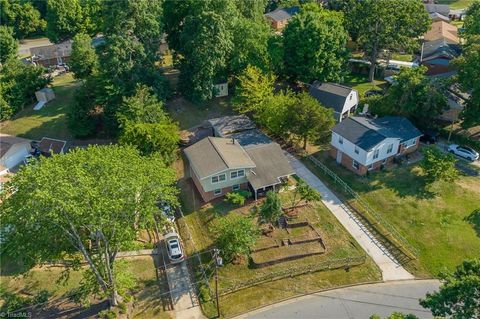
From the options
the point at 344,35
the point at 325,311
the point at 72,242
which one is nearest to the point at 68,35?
the point at 344,35

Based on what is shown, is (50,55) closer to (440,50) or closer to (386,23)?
(386,23)

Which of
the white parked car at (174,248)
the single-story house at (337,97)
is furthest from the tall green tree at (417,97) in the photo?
the white parked car at (174,248)

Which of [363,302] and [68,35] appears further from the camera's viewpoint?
[68,35]

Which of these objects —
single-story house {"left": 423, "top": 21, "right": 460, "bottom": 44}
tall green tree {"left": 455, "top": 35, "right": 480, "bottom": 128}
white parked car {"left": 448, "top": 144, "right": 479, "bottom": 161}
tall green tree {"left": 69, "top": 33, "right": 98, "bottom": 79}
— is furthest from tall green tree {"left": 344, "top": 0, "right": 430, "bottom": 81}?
tall green tree {"left": 69, "top": 33, "right": 98, "bottom": 79}

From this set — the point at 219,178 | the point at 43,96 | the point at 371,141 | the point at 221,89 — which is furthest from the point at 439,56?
the point at 43,96

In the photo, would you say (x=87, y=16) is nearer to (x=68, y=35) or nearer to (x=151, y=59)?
(x=68, y=35)

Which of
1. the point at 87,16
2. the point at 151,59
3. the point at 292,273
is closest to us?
the point at 292,273
